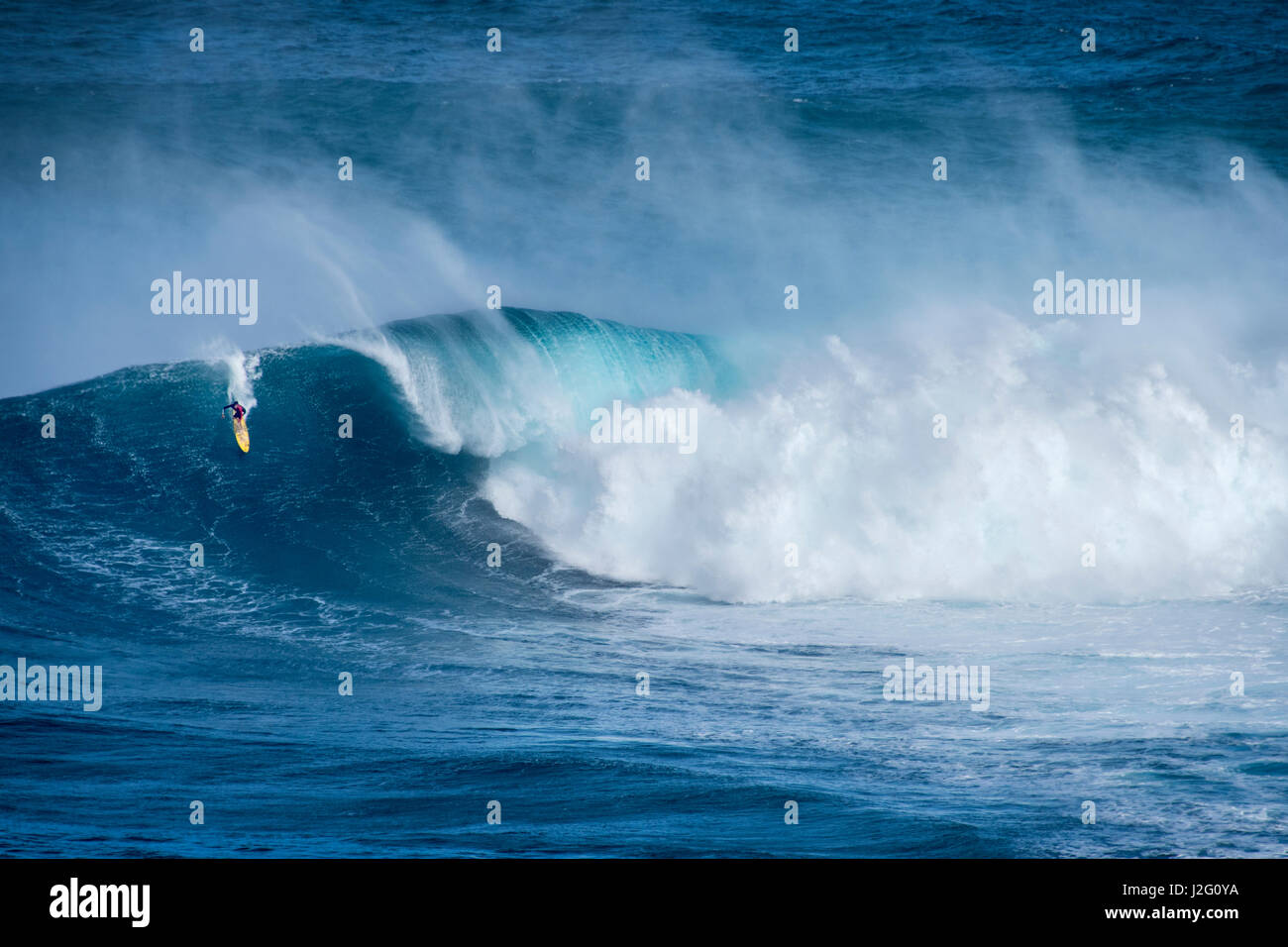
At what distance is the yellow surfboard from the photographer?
527 inches

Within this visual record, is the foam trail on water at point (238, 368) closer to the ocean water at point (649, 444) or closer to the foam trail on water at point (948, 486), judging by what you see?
the ocean water at point (649, 444)

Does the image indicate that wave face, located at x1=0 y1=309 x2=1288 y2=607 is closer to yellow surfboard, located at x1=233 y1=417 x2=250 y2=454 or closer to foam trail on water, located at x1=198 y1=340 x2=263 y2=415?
foam trail on water, located at x1=198 y1=340 x2=263 y2=415

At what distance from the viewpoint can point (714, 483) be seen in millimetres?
11992

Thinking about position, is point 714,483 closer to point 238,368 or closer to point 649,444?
point 649,444

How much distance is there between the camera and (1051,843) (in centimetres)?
574

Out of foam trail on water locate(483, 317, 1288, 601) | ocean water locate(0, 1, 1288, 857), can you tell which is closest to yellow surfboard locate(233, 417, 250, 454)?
ocean water locate(0, 1, 1288, 857)

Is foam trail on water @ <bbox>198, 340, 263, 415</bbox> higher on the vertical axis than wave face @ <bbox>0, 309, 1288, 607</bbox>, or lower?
higher

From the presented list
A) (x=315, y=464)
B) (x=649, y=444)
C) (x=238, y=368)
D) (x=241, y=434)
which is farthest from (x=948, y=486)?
(x=238, y=368)

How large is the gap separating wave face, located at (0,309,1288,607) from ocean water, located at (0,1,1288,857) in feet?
0.18

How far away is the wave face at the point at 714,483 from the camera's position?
11078mm

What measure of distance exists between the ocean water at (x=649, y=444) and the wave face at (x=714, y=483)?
0.05 meters

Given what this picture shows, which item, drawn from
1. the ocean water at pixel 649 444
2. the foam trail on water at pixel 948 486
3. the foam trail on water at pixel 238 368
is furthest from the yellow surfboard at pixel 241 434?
the foam trail on water at pixel 948 486
